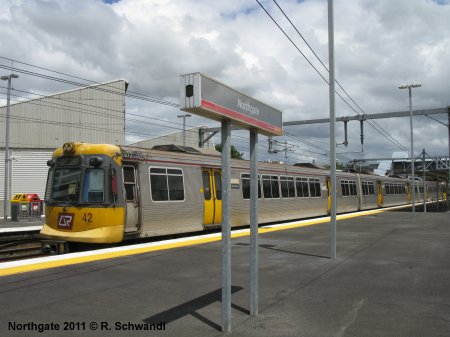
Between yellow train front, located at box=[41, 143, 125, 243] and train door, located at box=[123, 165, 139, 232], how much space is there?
0.79ft

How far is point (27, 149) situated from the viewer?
39.9 m

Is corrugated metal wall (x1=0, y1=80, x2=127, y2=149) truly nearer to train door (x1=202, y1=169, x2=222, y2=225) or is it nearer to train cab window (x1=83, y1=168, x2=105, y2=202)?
train door (x1=202, y1=169, x2=222, y2=225)

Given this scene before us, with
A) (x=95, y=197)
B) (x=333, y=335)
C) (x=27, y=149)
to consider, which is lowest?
(x=333, y=335)

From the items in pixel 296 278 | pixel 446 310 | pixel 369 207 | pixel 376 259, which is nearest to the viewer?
pixel 446 310

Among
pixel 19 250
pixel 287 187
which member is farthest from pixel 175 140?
pixel 19 250

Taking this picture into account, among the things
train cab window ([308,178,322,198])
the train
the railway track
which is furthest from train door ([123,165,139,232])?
train cab window ([308,178,322,198])

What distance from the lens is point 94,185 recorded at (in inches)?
435

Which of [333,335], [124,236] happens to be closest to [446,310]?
[333,335]

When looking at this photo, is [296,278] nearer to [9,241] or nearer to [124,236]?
[124,236]

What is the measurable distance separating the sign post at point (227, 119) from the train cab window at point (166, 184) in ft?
23.2

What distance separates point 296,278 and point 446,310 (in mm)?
2387

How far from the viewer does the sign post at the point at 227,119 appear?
13.6ft

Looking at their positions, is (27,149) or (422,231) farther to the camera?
(27,149)

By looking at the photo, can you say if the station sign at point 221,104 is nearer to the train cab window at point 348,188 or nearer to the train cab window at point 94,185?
the train cab window at point 94,185
